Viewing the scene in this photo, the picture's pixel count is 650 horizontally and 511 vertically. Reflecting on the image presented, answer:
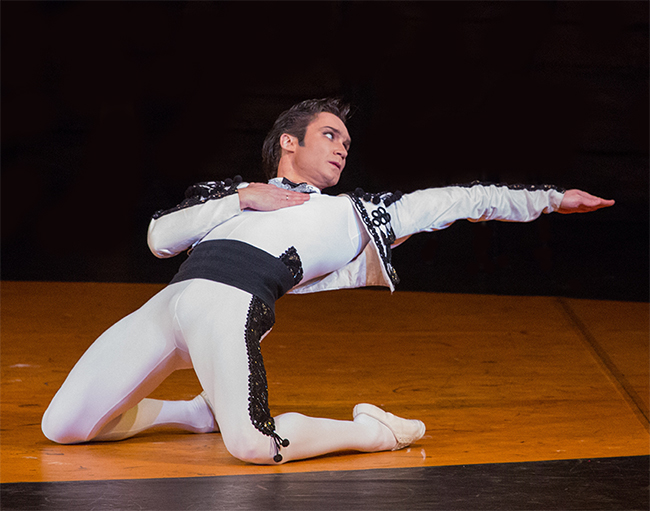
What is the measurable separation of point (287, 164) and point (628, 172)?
360 cm

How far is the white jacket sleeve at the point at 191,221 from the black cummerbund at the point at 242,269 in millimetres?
58

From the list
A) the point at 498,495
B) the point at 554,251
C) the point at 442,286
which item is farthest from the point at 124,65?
the point at 498,495

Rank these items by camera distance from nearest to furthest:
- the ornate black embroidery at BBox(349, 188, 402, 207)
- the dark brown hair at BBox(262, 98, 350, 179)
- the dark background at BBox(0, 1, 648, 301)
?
1. the ornate black embroidery at BBox(349, 188, 402, 207)
2. the dark brown hair at BBox(262, 98, 350, 179)
3. the dark background at BBox(0, 1, 648, 301)

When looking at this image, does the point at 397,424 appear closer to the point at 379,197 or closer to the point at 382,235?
the point at 382,235

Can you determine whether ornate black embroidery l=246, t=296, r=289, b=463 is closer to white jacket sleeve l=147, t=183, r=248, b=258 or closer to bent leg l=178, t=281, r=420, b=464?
bent leg l=178, t=281, r=420, b=464

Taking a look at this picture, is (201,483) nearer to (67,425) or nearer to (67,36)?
(67,425)

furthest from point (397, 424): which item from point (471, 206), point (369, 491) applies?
point (471, 206)

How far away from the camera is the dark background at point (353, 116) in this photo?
15.4 ft

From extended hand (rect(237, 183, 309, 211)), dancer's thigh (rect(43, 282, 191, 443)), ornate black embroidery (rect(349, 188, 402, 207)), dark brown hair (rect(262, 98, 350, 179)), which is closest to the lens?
dancer's thigh (rect(43, 282, 191, 443))

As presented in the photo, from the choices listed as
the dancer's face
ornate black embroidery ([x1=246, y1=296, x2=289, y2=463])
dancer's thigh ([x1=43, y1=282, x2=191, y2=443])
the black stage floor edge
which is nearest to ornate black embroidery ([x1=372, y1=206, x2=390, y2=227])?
the dancer's face

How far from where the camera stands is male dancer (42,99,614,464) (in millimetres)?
1737

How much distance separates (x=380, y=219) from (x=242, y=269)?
15.7 inches

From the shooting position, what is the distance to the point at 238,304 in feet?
5.83

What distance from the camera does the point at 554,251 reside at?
4828 millimetres
